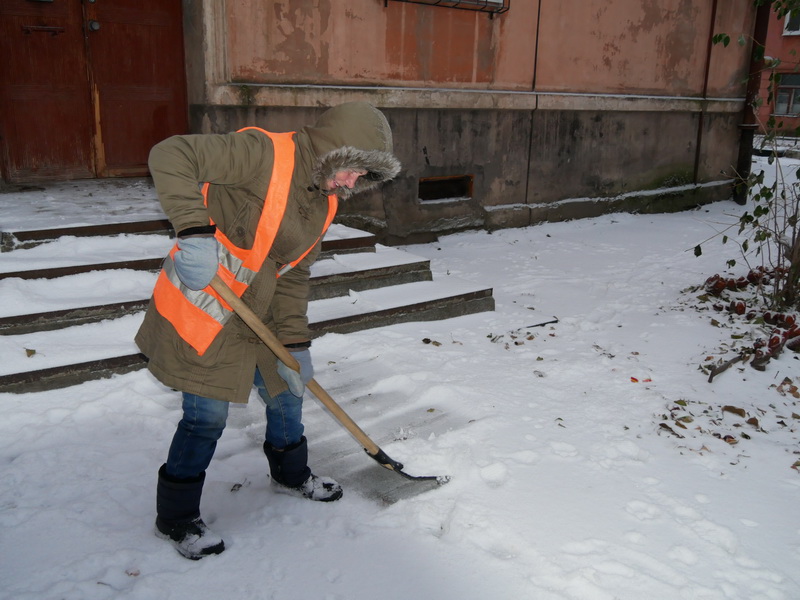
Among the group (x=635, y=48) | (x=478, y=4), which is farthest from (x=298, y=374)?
(x=635, y=48)

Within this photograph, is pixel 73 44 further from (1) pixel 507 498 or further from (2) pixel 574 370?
(1) pixel 507 498

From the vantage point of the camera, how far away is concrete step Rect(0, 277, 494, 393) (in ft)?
12.3

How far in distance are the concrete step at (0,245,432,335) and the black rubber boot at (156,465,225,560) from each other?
1.97m

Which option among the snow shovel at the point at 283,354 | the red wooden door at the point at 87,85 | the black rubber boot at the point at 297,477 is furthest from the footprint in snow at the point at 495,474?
the red wooden door at the point at 87,85

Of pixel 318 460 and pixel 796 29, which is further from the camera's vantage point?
pixel 796 29

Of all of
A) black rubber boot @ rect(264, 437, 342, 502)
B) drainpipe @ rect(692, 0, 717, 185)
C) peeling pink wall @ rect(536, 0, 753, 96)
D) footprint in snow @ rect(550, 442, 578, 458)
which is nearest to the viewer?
black rubber boot @ rect(264, 437, 342, 502)

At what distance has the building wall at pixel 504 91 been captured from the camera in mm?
6402

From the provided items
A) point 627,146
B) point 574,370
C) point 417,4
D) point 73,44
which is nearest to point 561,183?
point 627,146

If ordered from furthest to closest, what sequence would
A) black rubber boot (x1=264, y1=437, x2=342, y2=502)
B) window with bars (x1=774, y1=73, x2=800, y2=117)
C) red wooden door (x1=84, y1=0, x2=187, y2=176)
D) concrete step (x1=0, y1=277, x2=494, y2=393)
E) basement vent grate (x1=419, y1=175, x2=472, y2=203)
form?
window with bars (x1=774, y1=73, x2=800, y2=117)
basement vent grate (x1=419, y1=175, x2=472, y2=203)
red wooden door (x1=84, y1=0, x2=187, y2=176)
concrete step (x1=0, y1=277, x2=494, y2=393)
black rubber boot (x1=264, y1=437, x2=342, y2=502)

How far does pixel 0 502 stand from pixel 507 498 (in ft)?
7.21

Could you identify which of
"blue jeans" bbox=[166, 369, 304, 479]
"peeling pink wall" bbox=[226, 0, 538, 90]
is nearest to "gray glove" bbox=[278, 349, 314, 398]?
"blue jeans" bbox=[166, 369, 304, 479]

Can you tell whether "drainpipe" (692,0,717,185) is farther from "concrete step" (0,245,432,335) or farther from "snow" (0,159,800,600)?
"concrete step" (0,245,432,335)

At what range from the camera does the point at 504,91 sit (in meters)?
8.29

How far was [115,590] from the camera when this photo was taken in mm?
2406
